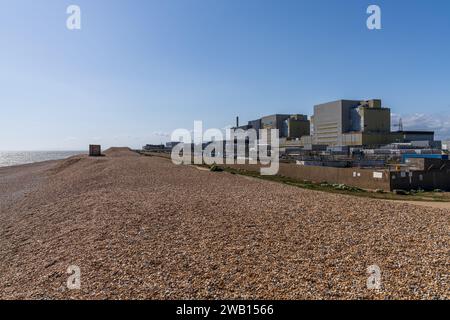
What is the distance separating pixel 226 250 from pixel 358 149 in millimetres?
72511

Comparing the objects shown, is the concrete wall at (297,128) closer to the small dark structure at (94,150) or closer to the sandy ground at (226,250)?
the small dark structure at (94,150)

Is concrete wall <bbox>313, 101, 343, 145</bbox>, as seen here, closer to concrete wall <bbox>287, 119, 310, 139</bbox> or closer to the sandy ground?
concrete wall <bbox>287, 119, 310, 139</bbox>

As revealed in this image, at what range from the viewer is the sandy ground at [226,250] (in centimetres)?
684

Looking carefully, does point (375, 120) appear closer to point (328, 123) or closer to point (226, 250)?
point (328, 123)

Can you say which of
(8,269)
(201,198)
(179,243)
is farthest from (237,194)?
(8,269)

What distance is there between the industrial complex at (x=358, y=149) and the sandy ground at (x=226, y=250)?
13938mm

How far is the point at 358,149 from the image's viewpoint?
75.4 m

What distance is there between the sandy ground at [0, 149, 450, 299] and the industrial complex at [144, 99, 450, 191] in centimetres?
1394

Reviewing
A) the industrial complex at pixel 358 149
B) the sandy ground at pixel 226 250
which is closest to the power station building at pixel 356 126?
the industrial complex at pixel 358 149

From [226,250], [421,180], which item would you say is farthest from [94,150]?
[226,250]

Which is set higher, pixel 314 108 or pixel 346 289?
pixel 314 108
